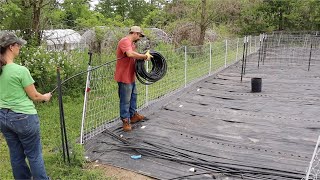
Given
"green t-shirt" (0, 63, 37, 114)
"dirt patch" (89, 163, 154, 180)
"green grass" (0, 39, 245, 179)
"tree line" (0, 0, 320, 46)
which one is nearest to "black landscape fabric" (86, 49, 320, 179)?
"dirt patch" (89, 163, 154, 180)

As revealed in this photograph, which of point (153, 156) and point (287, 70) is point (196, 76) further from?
point (153, 156)

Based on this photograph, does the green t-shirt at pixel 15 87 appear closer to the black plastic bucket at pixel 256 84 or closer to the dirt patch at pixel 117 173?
the dirt patch at pixel 117 173

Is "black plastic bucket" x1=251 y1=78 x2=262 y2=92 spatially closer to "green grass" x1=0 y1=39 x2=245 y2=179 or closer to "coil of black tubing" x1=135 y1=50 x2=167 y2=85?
"green grass" x1=0 y1=39 x2=245 y2=179

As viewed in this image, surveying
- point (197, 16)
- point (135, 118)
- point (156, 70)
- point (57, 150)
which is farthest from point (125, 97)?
point (197, 16)

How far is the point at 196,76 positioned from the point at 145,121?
11.9 feet

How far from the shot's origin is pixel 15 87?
250 centimetres

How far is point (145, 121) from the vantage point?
4.83 m

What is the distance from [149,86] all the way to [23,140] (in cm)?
410

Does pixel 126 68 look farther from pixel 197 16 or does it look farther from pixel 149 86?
pixel 197 16

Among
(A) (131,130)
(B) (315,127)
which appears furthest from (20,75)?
(B) (315,127)

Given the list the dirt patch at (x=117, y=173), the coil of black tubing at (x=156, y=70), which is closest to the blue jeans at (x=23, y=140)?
the dirt patch at (x=117, y=173)

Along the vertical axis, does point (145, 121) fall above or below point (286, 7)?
below

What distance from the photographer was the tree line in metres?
8.77

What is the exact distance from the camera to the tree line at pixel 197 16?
8766mm
